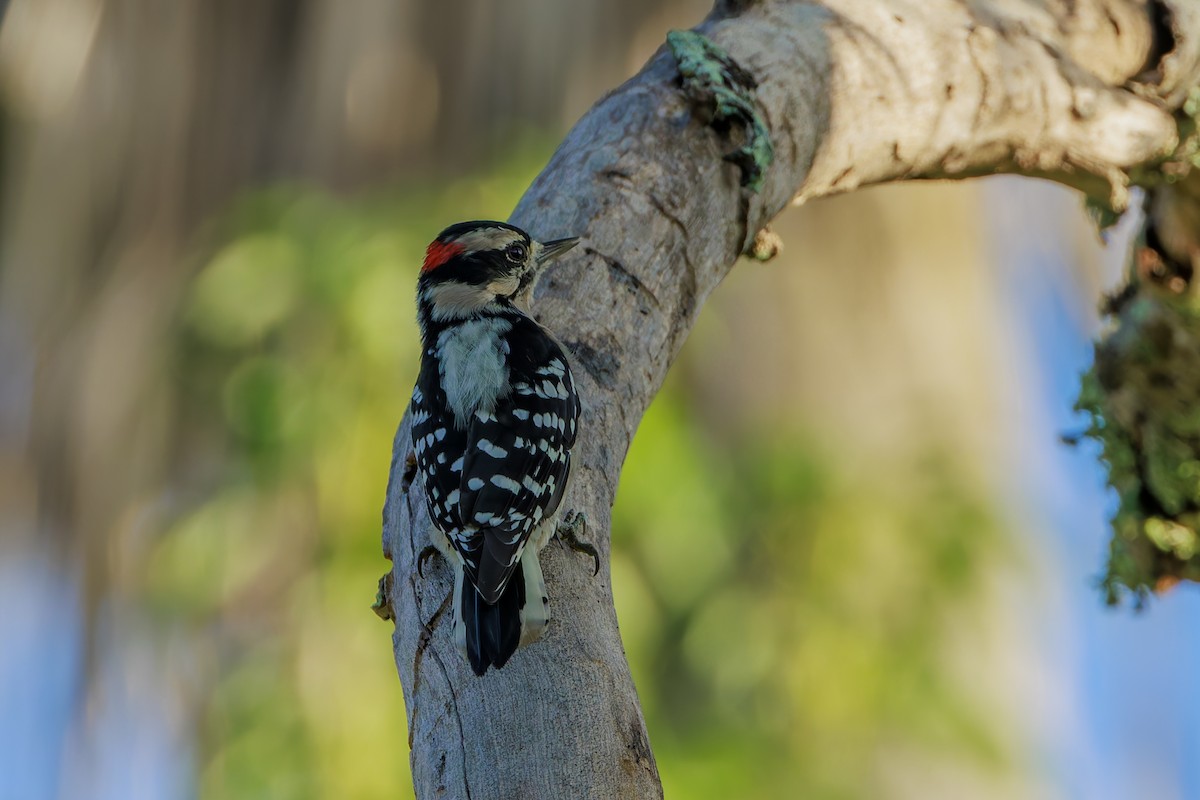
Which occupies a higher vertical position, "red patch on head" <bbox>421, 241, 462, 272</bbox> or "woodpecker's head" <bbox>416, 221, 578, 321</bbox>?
"red patch on head" <bbox>421, 241, 462, 272</bbox>

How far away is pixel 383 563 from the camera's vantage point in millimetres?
4781

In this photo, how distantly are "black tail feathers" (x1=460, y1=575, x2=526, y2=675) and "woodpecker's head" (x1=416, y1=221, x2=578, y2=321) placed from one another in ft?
3.25

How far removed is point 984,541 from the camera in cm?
576

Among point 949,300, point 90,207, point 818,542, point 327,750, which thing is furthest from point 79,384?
point 949,300

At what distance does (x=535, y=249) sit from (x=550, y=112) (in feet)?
13.9

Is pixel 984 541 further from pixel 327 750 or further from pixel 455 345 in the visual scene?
pixel 455 345

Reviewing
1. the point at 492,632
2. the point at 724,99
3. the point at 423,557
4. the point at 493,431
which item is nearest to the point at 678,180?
the point at 724,99

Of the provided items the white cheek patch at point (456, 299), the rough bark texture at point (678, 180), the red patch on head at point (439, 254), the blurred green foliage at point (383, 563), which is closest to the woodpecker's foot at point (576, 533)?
the rough bark texture at point (678, 180)

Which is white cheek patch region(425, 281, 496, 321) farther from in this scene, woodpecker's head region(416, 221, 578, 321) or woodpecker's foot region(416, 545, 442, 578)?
woodpecker's foot region(416, 545, 442, 578)

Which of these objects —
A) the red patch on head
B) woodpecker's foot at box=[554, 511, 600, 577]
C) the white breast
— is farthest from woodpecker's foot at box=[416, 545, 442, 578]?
the red patch on head

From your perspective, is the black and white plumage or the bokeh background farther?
the bokeh background

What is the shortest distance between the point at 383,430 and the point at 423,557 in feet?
8.53

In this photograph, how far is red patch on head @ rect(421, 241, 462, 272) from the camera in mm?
3123

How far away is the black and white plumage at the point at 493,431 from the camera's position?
2.02 metres
